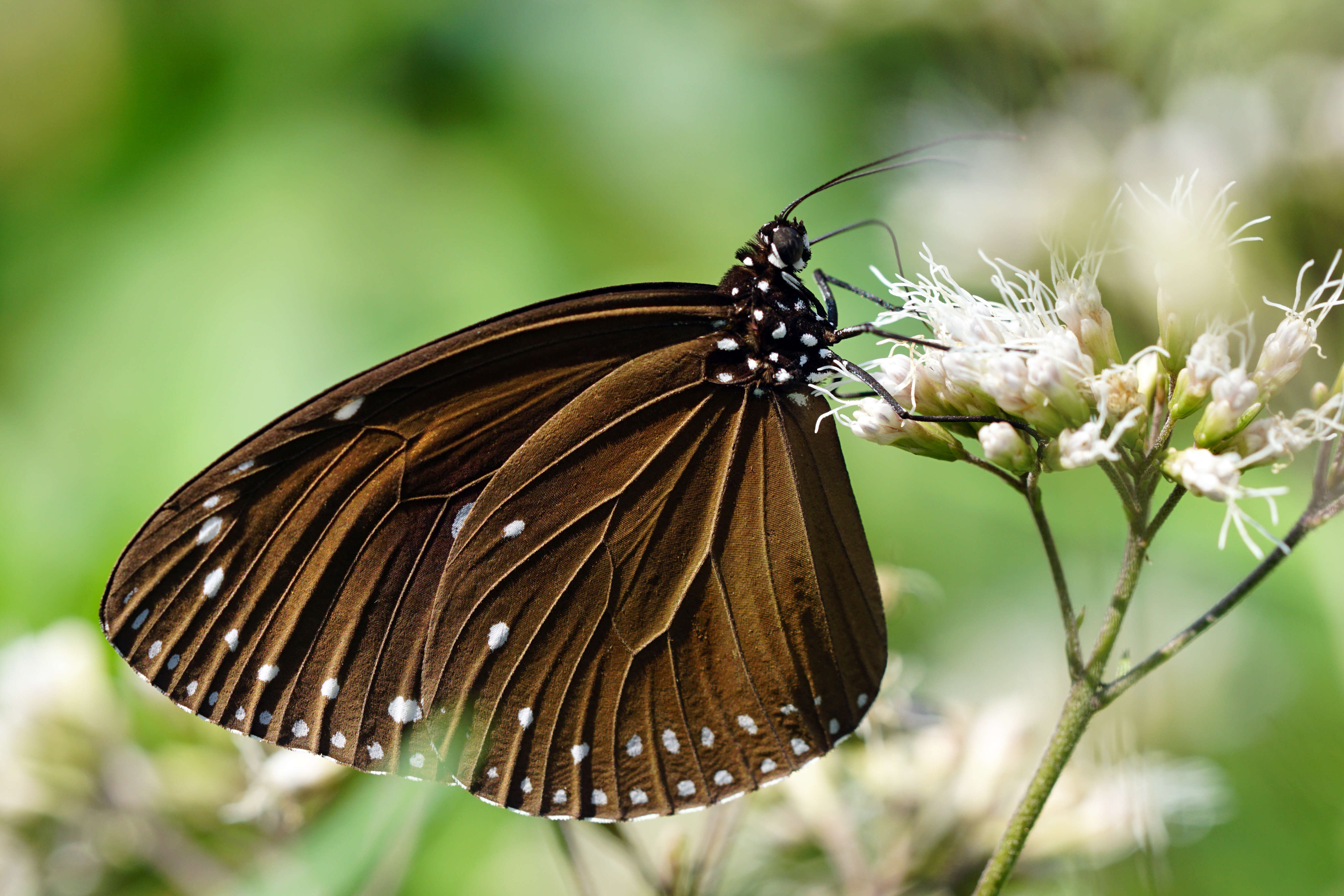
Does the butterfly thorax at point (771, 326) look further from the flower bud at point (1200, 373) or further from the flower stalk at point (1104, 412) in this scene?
the flower bud at point (1200, 373)

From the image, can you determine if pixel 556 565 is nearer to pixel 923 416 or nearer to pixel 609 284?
pixel 923 416

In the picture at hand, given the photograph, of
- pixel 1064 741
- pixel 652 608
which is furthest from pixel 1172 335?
pixel 652 608

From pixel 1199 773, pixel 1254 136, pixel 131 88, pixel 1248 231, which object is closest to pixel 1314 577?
pixel 1199 773

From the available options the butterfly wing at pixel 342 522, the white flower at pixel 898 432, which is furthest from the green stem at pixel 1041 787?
the butterfly wing at pixel 342 522

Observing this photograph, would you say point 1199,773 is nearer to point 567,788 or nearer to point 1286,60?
point 567,788

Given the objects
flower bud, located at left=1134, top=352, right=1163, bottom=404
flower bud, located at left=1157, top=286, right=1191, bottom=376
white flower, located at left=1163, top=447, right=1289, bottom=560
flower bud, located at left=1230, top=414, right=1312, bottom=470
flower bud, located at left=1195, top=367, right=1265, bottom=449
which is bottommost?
white flower, located at left=1163, top=447, right=1289, bottom=560

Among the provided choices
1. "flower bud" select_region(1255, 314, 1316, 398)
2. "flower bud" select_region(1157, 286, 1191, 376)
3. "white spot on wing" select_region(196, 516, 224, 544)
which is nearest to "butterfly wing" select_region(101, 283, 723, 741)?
"white spot on wing" select_region(196, 516, 224, 544)

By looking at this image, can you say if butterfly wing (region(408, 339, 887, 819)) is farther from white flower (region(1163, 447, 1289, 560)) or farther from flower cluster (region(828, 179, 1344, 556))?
white flower (region(1163, 447, 1289, 560))
